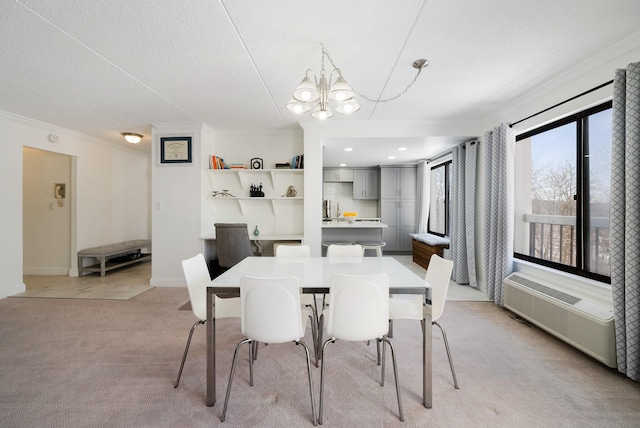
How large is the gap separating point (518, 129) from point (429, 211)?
3.51 meters

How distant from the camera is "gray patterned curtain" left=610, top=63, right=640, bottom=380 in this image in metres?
1.91

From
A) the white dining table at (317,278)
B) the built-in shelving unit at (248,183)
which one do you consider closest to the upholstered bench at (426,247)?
the built-in shelving unit at (248,183)

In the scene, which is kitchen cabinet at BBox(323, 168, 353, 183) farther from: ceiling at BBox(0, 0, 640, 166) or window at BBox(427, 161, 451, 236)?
ceiling at BBox(0, 0, 640, 166)

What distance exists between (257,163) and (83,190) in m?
3.15

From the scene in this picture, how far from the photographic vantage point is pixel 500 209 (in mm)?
3488

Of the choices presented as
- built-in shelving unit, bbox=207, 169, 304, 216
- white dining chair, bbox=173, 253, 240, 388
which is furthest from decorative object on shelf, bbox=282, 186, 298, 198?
white dining chair, bbox=173, 253, 240, 388

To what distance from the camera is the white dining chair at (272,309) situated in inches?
60.9

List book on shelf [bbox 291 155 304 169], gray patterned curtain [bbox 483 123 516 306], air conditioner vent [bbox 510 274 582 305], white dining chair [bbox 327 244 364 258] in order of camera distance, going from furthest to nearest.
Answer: book on shelf [bbox 291 155 304 169], gray patterned curtain [bbox 483 123 516 306], white dining chair [bbox 327 244 364 258], air conditioner vent [bbox 510 274 582 305]

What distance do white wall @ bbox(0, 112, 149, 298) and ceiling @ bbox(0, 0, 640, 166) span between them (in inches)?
29.5

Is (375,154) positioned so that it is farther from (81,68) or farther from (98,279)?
(98,279)

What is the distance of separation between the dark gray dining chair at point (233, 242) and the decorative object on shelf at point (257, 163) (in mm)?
1285

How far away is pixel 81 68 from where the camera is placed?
2553 mm

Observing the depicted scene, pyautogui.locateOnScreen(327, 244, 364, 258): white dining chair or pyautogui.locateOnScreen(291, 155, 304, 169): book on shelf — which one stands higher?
pyautogui.locateOnScreen(291, 155, 304, 169): book on shelf

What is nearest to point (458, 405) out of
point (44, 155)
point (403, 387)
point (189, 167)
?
point (403, 387)
